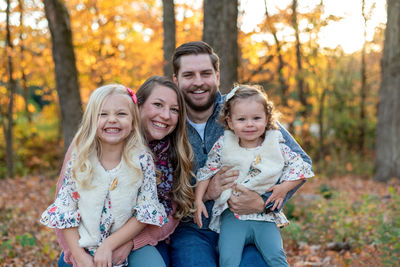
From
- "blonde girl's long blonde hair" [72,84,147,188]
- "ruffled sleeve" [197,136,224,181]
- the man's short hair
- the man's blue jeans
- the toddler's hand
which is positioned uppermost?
the man's short hair

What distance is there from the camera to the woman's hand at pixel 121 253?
2646mm

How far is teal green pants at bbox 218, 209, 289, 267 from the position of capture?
9.36ft

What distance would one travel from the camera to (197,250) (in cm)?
304

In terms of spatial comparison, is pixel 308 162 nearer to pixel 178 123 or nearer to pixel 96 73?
pixel 178 123

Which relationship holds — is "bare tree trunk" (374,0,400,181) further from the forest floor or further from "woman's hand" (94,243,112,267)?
"woman's hand" (94,243,112,267)

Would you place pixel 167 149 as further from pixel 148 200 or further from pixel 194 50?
pixel 194 50

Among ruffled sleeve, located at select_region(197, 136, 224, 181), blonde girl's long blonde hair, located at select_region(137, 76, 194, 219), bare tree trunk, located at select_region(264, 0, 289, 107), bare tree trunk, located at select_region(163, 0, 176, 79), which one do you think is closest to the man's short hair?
blonde girl's long blonde hair, located at select_region(137, 76, 194, 219)

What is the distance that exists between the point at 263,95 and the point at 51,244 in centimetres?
362

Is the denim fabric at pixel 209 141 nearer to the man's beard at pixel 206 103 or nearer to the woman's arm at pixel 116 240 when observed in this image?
the man's beard at pixel 206 103

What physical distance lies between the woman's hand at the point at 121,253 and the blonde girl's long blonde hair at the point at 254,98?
127 centimetres

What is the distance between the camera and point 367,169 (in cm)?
1198

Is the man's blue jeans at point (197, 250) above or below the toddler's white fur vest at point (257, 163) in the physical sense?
below

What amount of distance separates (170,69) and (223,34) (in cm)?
269

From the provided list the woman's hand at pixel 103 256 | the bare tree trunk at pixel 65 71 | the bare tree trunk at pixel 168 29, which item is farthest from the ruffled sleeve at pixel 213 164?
the bare tree trunk at pixel 168 29
